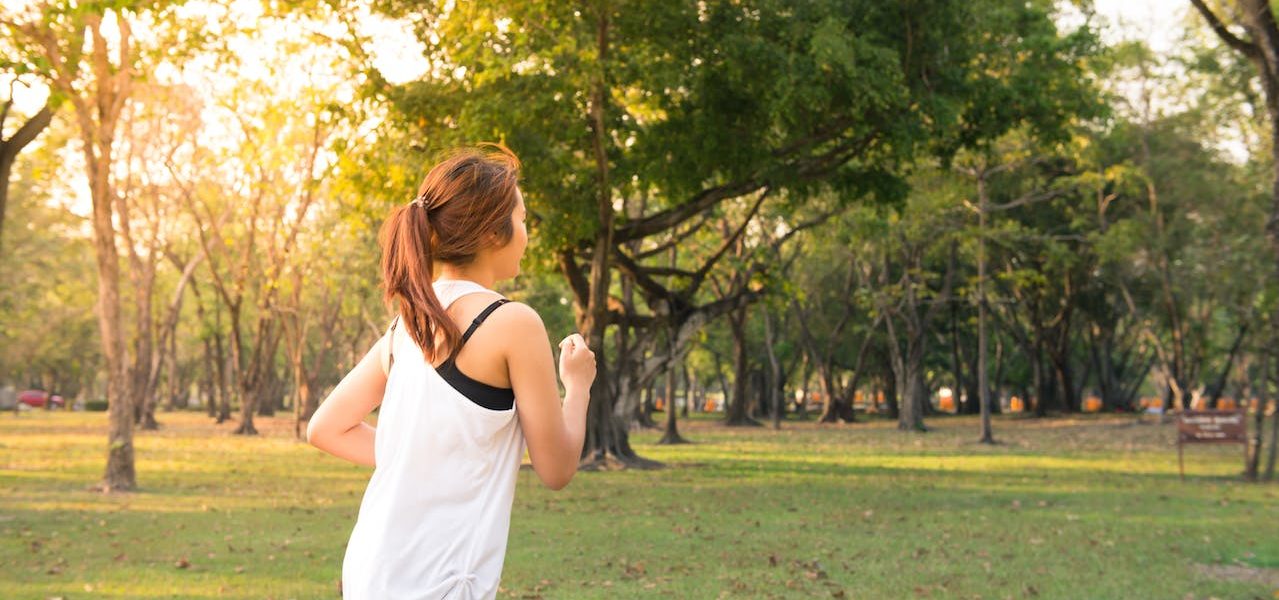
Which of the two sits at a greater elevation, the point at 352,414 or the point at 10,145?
the point at 10,145

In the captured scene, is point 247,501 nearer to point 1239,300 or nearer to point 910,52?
point 910,52

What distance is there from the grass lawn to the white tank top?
7.34 meters

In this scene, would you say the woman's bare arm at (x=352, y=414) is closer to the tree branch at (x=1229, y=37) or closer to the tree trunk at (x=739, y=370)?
the tree branch at (x=1229, y=37)

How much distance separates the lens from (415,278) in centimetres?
269

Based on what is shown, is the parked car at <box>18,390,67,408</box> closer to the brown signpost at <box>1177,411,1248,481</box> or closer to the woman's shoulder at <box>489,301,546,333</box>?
the brown signpost at <box>1177,411,1248,481</box>

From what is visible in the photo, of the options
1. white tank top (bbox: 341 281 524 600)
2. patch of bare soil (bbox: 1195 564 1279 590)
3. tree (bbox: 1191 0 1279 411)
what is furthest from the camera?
tree (bbox: 1191 0 1279 411)

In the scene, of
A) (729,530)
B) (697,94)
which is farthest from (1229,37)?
(697,94)

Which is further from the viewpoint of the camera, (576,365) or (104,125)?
(104,125)

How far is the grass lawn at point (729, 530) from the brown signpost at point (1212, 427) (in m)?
0.84

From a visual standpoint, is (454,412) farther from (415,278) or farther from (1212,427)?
(1212,427)

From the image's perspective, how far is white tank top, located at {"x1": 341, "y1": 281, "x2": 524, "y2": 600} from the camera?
102 inches

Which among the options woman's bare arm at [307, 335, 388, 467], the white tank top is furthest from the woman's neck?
woman's bare arm at [307, 335, 388, 467]

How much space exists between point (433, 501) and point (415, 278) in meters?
0.47

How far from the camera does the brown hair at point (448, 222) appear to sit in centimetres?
273
